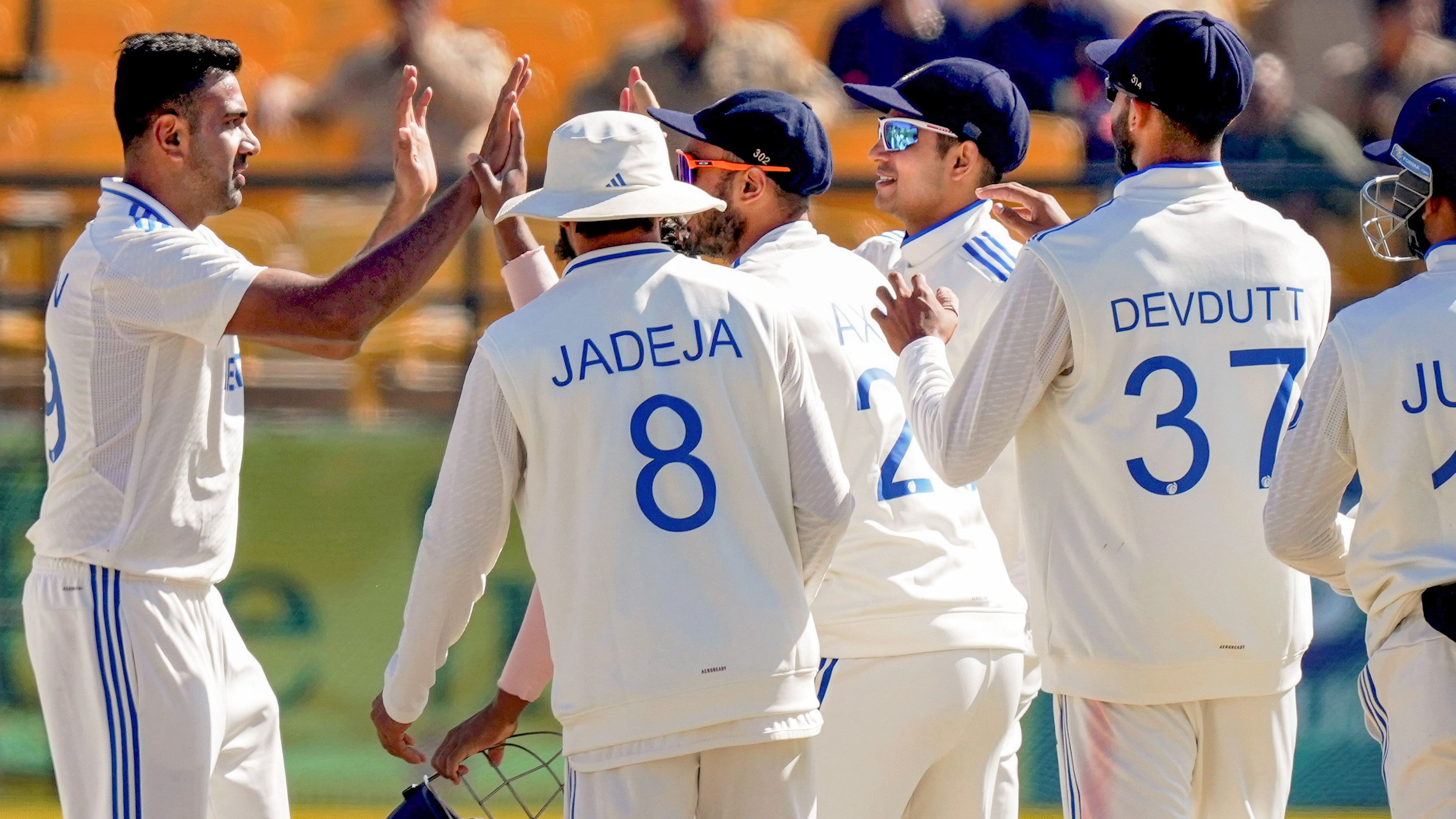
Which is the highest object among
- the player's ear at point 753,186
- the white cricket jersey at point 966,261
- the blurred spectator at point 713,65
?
the blurred spectator at point 713,65

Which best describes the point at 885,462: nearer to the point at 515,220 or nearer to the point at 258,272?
the point at 515,220

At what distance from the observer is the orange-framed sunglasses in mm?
4027

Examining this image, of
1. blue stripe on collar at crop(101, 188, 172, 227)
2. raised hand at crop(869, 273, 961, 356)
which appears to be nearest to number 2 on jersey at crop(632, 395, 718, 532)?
raised hand at crop(869, 273, 961, 356)

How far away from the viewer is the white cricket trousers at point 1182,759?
3.32 meters

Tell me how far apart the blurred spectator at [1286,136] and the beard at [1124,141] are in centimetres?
455

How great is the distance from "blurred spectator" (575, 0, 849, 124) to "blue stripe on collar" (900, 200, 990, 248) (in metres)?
3.98

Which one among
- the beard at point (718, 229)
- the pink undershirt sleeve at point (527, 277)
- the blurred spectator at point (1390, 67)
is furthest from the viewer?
the blurred spectator at point (1390, 67)

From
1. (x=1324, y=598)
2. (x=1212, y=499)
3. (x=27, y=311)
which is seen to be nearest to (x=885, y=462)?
(x=1212, y=499)

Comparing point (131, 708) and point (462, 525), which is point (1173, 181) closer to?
point (462, 525)

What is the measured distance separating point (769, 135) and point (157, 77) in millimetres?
1419

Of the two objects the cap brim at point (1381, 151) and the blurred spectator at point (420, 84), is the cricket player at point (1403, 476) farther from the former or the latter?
the blurred spectator at point (420, 84)

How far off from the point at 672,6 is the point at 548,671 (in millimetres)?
6215

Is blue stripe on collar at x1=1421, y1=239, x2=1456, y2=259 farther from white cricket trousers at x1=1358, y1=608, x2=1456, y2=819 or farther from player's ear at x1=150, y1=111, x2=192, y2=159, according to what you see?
player's ear at x1=150, y1=111, x2=192, y2=159

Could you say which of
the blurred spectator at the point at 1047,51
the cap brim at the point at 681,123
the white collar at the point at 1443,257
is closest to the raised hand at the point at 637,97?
the cap brim at the point at 681,123
